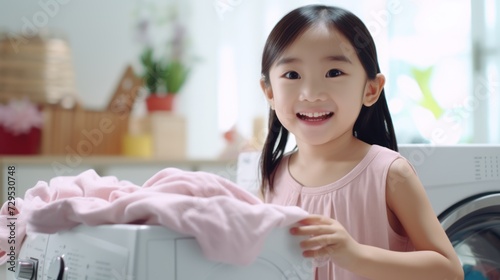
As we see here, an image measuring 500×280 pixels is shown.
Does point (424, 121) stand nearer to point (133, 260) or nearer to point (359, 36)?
point (359, 36)

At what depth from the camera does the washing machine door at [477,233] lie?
153cm

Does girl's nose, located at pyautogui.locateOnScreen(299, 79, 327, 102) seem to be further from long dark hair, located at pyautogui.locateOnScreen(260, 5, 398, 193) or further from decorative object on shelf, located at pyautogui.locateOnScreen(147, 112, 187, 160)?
decorative object on shelf, located at pyautogui.locateOnScreen(147, 112, 187, 160)

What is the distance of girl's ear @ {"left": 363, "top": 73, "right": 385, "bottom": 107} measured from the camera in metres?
1.19

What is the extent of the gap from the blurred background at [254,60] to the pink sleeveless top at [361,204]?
1.80 metres

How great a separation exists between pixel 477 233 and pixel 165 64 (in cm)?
176

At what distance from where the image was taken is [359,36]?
1159mm

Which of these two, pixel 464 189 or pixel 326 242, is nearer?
pixel 326 242

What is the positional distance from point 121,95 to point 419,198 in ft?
6.34

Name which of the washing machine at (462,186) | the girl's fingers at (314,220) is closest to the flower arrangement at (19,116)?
the washing machine at (462,186)

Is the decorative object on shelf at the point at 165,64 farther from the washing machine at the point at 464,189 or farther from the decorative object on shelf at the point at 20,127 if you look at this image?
the washing machine at the point at 464,189

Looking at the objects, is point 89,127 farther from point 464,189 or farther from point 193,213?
point 193,213

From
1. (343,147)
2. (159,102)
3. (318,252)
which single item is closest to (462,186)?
(343,147)

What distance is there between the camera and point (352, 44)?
3.77 ft

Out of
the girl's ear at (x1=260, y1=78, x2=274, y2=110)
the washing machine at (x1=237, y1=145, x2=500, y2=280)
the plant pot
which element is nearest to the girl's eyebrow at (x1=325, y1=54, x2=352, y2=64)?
the girl's ear at (x1=260, y1=78, x2=274, y2=110)
